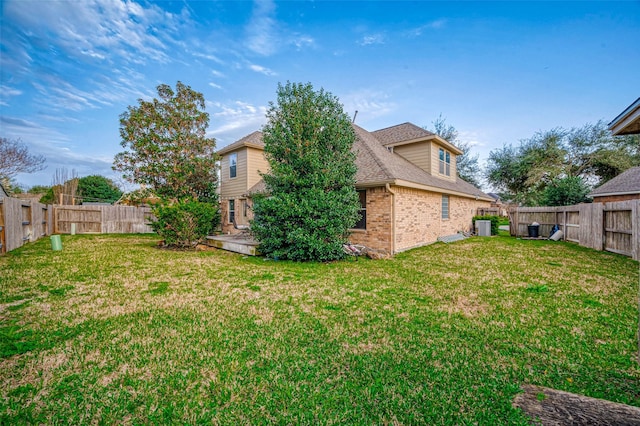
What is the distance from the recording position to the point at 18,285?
537 cm

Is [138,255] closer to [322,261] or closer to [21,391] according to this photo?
[322,261]

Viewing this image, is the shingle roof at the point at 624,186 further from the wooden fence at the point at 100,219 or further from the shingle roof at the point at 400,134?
the wooden fence at the point at 100,219

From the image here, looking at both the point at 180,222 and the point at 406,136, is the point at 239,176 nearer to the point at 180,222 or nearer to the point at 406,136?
the point at 180,222

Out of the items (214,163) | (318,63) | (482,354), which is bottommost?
(482,354)

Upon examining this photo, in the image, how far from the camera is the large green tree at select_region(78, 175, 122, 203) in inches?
1403

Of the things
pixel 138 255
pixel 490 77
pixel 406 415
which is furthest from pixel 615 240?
pixel 138 255

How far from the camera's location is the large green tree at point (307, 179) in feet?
26.6

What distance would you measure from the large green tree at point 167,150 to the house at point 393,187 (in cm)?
131

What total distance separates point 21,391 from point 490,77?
1581 centimetres

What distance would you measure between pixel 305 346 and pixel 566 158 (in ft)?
107

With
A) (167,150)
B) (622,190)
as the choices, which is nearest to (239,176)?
(167,150)

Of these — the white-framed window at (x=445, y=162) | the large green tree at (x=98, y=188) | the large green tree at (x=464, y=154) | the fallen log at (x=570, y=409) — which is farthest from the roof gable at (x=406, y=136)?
the large green tree at (x=98, y=188)

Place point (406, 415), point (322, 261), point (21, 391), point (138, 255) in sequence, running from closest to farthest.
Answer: point (406, 415) → point (21, 391) → point (322, 261) → point (138, 255)

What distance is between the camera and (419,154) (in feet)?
44.0
